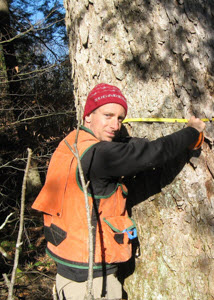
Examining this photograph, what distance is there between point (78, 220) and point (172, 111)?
3.19 ft

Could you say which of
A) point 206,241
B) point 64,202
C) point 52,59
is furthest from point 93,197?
point 52,59

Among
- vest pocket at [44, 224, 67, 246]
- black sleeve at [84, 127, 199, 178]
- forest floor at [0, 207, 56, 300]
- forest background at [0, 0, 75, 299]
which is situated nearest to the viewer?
black sleeve at [84, 127, 199, 178]

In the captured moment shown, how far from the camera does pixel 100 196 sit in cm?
179

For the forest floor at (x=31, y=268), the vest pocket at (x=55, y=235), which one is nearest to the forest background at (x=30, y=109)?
the forest floor at (x=31, y=268)

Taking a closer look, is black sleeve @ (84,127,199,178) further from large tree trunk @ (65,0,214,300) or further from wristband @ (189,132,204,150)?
large tree trunk @ (65,0,214,300)

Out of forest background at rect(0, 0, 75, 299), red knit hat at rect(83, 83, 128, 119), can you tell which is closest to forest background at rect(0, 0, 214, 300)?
red knit hat at rect(83, 83, 128, 119)

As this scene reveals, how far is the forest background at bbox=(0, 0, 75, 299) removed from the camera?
5.88 m

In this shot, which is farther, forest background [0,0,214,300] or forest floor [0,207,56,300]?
forest floor [0,207,56,300]

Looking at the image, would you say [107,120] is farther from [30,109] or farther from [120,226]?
[30,109]

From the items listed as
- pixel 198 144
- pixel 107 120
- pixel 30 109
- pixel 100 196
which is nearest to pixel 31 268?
pixel 30 109

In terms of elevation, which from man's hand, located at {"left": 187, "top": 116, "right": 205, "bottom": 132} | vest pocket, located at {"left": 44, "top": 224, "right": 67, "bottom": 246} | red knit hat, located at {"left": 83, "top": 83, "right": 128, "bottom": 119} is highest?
red knit hat, located at {"left": 83, "top": 83, "right": 128, "bottom": 119}

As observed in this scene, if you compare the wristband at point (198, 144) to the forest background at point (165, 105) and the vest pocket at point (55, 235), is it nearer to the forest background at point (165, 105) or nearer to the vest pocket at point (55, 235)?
the forest background at point (165, 105)

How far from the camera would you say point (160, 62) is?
1955mm

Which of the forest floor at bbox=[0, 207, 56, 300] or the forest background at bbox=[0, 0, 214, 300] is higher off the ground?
the forest background at bbox=[0, 0, 214, 300]
